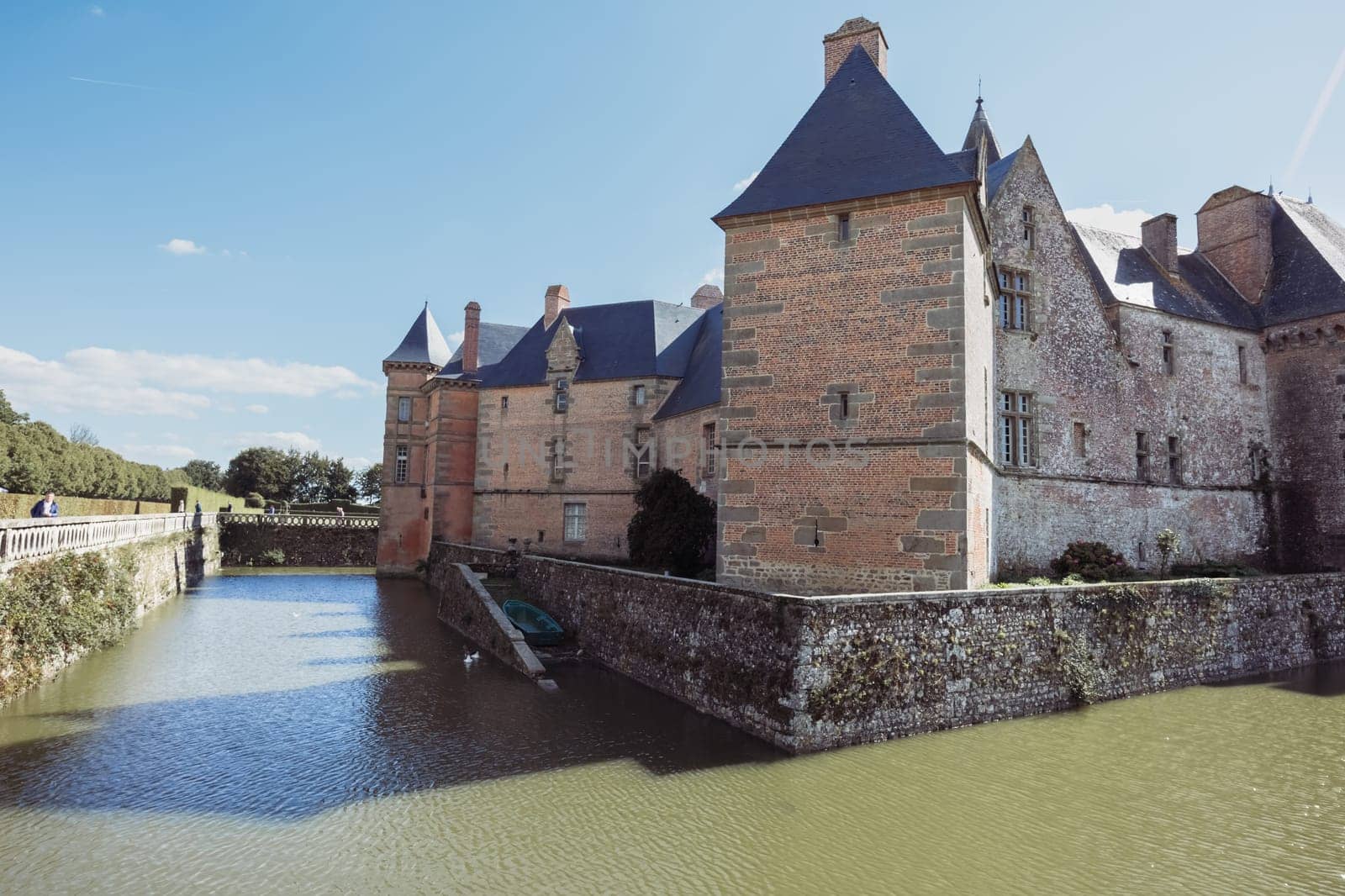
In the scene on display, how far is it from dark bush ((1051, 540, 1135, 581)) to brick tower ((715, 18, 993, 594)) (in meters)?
5.07

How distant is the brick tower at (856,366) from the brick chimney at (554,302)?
61.8 feet

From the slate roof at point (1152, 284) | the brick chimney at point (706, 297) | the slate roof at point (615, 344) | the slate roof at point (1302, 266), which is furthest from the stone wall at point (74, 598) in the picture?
the slate roof at point (1302, 266)

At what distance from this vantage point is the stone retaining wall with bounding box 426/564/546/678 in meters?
15.0

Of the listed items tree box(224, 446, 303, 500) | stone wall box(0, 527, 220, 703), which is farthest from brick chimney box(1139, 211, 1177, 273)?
tree box(224, 446, 303, 500)

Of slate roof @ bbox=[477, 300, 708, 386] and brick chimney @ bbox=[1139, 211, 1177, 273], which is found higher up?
brick chimney @ bbox=[1139, 211, 1177, 273]

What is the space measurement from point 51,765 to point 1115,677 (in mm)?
15223

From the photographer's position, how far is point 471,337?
3244cm

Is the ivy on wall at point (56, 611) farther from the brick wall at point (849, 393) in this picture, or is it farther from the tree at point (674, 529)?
the tree at point (674, 529)

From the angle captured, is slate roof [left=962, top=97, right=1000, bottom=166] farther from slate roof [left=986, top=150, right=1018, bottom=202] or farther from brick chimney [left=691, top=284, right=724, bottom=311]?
brick chimney [left=691, top=284, right=724, bottom=311]

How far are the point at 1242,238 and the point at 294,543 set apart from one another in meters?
40.8

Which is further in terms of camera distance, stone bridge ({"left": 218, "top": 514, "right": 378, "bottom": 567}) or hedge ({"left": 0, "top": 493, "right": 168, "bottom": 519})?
stone bridge ({"left": 218, "top": 514, "right": 378, "bottom": 567})

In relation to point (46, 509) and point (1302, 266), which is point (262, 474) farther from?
point (1302, 266)

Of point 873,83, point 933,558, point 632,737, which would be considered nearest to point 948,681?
point 933,558

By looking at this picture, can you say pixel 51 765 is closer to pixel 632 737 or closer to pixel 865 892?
pixel 632 737
